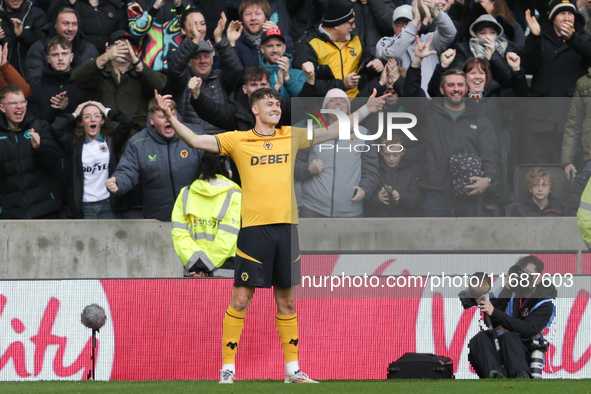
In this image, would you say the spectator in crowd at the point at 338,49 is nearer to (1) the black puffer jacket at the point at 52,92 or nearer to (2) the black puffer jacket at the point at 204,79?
(2) the black puffer jacket at the point at 204,79

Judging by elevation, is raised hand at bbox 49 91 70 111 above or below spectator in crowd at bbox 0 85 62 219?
above

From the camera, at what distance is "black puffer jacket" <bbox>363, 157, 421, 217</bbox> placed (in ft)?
24.7

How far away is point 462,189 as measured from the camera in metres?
7.65

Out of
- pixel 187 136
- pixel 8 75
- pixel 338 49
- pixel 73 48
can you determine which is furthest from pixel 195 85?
pixel 8 75

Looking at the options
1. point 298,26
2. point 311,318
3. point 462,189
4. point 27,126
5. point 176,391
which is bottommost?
point 176,391

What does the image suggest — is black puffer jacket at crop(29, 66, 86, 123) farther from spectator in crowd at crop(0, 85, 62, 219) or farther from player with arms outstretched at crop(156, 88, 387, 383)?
player with arms outstretched at crop(156, 88, 387, 383)

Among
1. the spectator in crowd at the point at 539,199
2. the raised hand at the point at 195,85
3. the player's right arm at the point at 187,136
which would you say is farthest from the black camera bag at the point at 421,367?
the raised hand at the point at 195,85

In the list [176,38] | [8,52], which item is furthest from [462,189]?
[8,52]

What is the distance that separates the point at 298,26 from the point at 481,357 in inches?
239

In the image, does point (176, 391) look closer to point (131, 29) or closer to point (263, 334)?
point (263, 334)

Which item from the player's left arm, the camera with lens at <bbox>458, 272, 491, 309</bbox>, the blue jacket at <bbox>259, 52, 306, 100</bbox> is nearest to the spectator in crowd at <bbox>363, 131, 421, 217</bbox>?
the player's left arm

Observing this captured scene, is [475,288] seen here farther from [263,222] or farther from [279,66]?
[279,66]

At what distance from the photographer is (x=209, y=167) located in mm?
8398

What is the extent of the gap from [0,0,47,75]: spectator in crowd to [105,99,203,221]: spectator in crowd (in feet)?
8.13
